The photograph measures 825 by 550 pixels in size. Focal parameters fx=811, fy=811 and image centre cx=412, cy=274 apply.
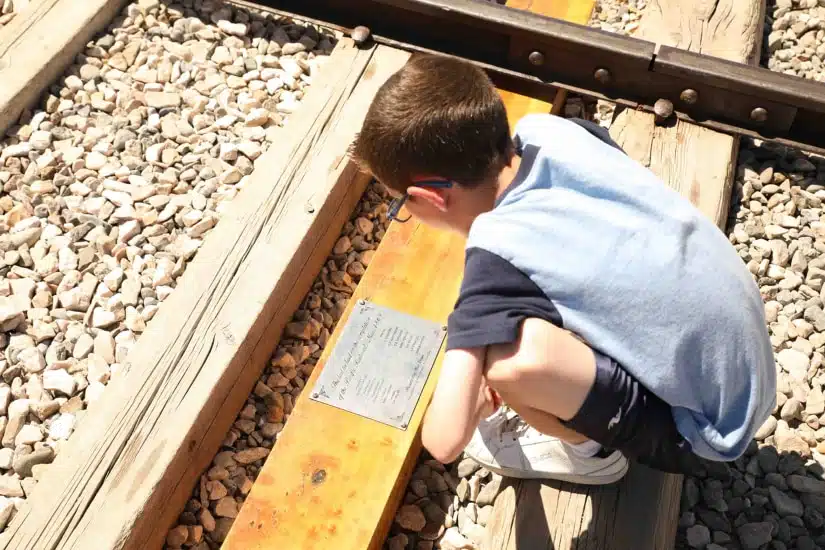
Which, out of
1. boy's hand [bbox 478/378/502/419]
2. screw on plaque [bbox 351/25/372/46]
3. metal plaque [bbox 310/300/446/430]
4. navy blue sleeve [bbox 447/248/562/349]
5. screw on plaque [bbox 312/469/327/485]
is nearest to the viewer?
navy blue sleeve [bbox 447/248/562/349]

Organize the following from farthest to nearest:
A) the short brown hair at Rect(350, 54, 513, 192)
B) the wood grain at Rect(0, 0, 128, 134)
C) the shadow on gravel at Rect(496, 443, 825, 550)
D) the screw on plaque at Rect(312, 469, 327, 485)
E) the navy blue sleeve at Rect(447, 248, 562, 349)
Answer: the wood grain at Rect(0, 0, 128, 134) → the screw on plaque at Rect(312, 469, 327, 485) → the shadow on gravel at Rect(496, 443, 825, 550) → the short brown hair at Rect(350, 54, 513, 192) → the navy blue sleeve at Rect(447, 248, 562, 349)

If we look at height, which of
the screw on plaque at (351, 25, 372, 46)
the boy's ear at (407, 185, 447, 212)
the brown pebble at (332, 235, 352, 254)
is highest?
the boy's ear at (407, 185, 447, 212)

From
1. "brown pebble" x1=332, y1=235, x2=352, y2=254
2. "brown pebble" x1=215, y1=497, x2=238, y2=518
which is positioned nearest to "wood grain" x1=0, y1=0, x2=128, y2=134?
"brown pebble" x1=332, y1=235, x2=352, y2=254

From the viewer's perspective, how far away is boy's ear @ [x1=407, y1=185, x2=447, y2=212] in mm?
1958

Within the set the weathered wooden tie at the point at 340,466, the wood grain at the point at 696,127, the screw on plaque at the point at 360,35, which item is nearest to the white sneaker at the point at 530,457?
the weathered wooden tie at the point at 340,466

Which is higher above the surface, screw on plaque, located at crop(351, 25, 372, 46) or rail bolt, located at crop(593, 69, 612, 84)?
rail bolt, located at crop(593, 69, 612, 84)

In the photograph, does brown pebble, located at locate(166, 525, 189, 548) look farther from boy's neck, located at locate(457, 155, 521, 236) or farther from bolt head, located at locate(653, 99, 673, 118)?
bolt head, located at locate(653, 99, 673, 118)

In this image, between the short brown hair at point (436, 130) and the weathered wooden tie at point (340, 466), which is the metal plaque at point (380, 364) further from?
the short brown hair at point (436, 130)

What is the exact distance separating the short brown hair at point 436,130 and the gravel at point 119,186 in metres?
1.16

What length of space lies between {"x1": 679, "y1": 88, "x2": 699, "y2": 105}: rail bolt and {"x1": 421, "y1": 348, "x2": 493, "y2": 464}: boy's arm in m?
1.85

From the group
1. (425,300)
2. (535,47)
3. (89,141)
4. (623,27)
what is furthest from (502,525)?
(623,27)

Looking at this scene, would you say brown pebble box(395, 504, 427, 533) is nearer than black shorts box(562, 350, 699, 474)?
No

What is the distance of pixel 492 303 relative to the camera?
1.78 meters

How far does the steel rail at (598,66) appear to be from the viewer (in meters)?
3.15
